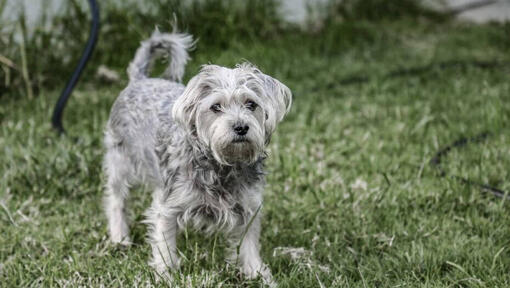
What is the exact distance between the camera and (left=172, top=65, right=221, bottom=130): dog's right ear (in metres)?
2.91

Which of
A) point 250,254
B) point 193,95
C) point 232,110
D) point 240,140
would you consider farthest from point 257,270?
point 193,95

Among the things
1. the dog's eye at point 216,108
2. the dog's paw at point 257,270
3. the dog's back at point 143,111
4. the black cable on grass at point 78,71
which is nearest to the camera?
the dog's eye at point 216,108

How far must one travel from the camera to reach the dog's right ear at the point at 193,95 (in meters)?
2.91

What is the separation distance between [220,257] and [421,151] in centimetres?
216

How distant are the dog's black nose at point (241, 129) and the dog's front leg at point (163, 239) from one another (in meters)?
0.70

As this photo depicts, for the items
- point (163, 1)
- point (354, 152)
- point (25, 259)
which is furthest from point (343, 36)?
point (25, 259)

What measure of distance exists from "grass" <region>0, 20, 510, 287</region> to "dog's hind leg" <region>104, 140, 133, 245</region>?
119 mm

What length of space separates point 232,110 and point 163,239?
2.86 feet

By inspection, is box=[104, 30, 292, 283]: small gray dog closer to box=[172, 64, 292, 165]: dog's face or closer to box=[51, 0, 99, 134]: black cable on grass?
box=[172, 64, 292, 165]: dog's face

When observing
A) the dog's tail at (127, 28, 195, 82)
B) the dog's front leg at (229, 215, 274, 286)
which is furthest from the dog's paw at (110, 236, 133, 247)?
the dog's tail at (127, 28, 195, 82)

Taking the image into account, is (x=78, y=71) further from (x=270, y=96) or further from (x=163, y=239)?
(x=270, y=96)

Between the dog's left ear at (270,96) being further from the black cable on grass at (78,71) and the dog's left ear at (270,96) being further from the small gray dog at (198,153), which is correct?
the black cable on grass at (78,71)

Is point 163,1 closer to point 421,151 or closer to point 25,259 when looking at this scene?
point 421,151

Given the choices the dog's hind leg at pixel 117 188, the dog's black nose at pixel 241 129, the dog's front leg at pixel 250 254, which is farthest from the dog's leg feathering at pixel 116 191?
the dog's black nose at pixel 241 129
